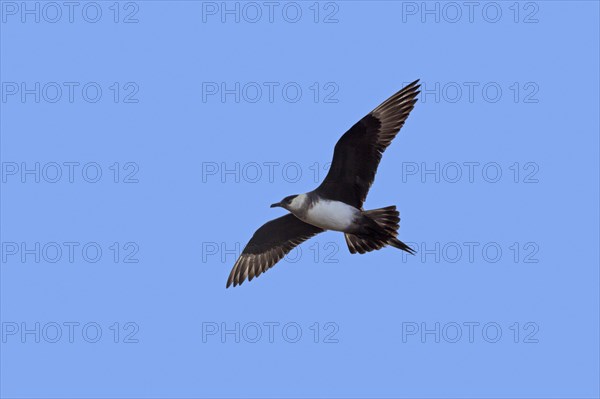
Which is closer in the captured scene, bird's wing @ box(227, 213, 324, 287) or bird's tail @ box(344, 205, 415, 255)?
bird's tail @ box(344, 205, 415, 255)

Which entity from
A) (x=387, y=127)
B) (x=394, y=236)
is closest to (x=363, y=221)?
(x=394, y=236)

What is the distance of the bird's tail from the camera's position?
40.0ft

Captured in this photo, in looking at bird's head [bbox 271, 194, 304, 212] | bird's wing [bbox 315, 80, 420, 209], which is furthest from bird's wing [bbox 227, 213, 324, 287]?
bird's wing [bbox 315, 80, 420, 209]

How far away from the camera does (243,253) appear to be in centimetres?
1391

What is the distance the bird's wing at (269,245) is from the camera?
1348 centimetres

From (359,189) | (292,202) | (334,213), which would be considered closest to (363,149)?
(359,189)

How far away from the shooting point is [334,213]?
12250mm

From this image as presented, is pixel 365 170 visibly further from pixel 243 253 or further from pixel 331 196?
pixel 243 253

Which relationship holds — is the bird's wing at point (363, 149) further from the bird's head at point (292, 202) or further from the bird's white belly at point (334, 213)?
the bird's head at point (292, 202)

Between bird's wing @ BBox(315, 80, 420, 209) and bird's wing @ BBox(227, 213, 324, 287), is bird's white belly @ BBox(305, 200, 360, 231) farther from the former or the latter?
bird's wing @ BBox(227, 213, 324, 287)

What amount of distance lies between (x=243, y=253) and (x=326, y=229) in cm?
157

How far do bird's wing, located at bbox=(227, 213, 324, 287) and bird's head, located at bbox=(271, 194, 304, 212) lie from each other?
33.9 inches

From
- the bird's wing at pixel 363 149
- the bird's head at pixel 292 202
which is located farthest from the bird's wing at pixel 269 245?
the bird's wing at pixel 363 149

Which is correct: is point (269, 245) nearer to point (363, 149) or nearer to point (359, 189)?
point (359, 189)
